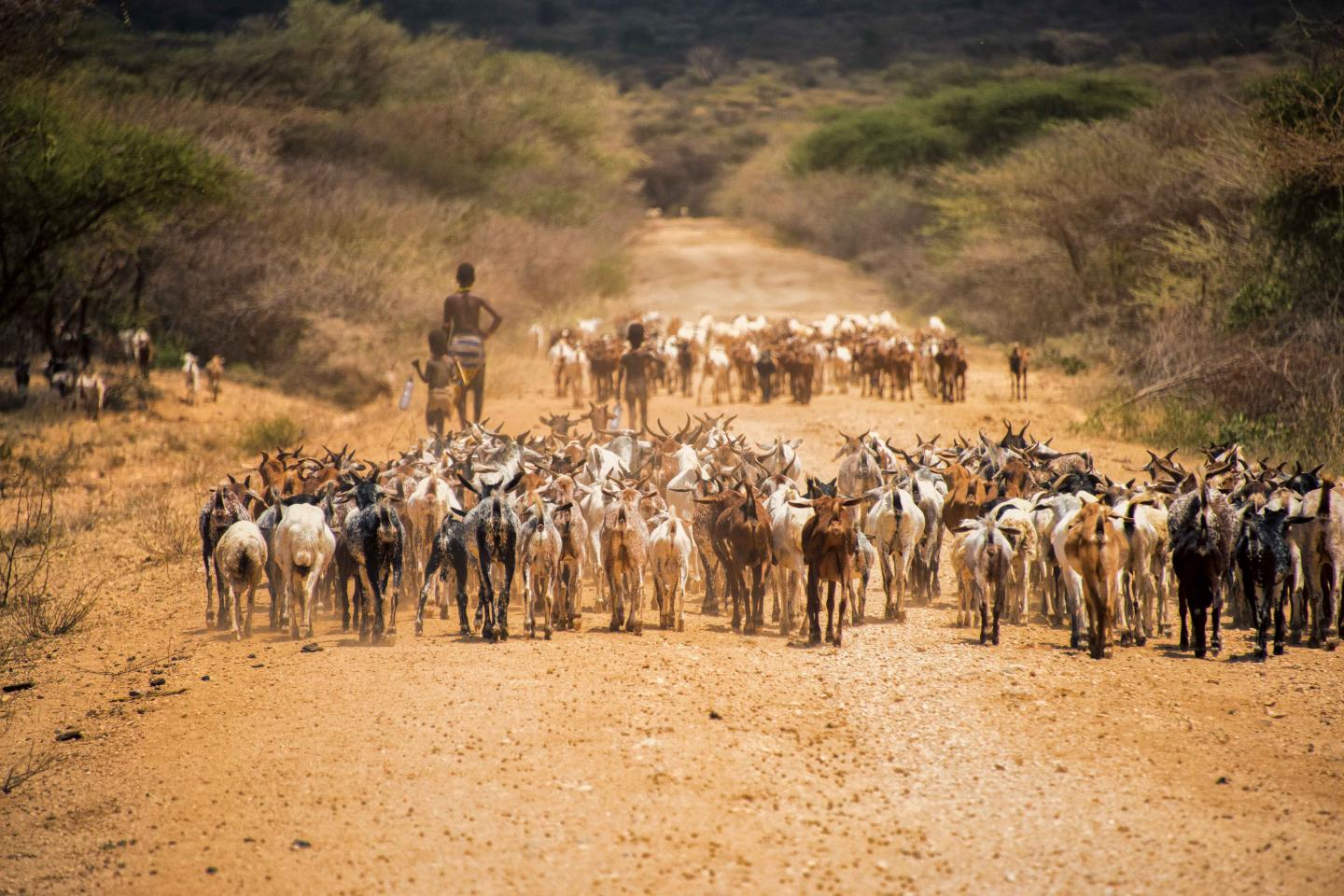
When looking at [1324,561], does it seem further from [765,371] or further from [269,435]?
[269,435]

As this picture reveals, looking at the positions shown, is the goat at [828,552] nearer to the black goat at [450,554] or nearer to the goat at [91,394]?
the black goat at [450,554]

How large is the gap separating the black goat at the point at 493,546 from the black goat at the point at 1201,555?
174 inches

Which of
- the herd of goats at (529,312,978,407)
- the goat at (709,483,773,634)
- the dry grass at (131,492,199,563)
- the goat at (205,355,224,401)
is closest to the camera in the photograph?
the goat at (709,483,773,634)

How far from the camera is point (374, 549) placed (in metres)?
8.64

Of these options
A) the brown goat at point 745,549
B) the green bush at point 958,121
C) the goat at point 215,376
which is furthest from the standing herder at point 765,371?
the green bush at point 958,121

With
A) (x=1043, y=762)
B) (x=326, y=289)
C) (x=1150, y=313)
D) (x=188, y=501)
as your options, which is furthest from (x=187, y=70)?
(x=1043, y=762)

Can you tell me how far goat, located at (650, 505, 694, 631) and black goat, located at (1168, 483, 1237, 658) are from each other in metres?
3.27

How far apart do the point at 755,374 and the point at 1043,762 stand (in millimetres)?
16030

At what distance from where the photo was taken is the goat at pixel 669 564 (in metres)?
8.91

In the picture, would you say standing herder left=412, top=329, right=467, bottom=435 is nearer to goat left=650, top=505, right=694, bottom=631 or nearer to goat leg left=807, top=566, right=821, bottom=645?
goat left=650, top=505, right=694, bottom=631

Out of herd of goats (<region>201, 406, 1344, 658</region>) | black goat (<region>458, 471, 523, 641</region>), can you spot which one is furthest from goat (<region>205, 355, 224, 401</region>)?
black goat (<region>458, 471, 523, 641</region>)

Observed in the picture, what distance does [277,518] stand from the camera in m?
9.14

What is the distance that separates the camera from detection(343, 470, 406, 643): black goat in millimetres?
8641

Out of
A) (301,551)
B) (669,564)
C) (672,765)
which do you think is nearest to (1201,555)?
(669,564)
